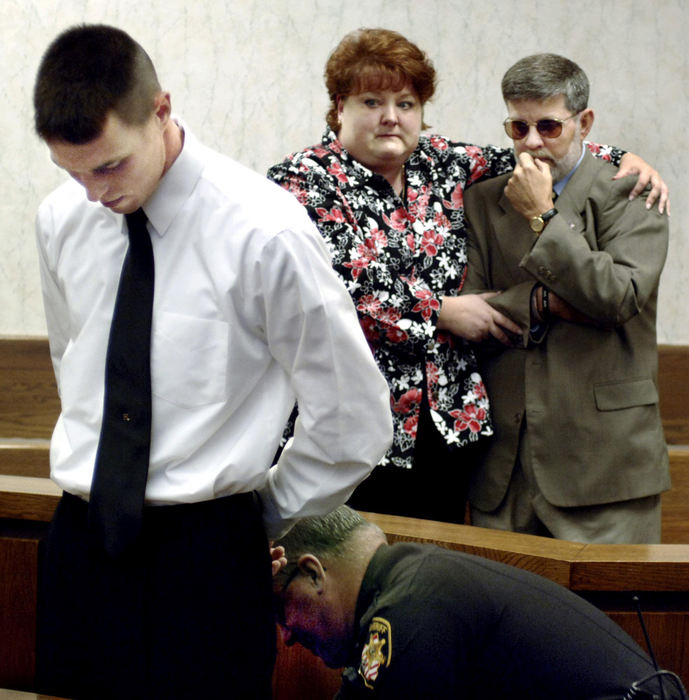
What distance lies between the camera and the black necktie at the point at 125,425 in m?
1.45

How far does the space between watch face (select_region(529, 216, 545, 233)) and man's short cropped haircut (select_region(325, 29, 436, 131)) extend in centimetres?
39

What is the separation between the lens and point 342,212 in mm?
2279

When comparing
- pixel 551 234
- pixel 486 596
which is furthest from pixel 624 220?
pixel 486 596

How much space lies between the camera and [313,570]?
1635 millimetres

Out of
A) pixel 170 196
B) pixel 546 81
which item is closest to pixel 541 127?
pixel 546 81

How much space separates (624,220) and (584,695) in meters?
1.19

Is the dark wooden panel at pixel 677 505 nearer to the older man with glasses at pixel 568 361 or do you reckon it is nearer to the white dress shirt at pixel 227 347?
the older man with glasses at pixel 568 361

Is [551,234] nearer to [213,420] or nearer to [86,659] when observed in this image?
[213,420]

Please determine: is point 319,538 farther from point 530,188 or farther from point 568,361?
point 530,188

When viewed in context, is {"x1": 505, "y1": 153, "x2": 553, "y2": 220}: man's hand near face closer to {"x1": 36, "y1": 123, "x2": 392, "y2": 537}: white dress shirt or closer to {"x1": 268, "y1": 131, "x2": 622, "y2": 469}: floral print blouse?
{"x1": 268, "y1": 131, "x2": 622, "y2": 469}: floral print blouse

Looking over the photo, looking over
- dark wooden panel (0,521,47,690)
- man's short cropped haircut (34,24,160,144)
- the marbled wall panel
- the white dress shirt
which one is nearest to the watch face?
the white dress shirt

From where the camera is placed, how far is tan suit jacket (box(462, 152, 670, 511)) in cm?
234

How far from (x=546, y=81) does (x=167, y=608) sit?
140 cm

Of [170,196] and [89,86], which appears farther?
[170,196]
